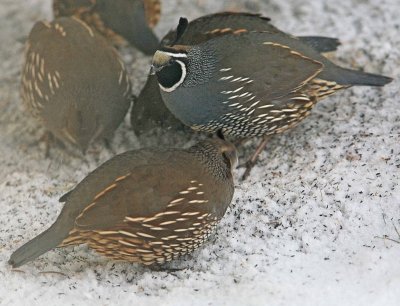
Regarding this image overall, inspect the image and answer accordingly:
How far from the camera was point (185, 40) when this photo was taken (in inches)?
204

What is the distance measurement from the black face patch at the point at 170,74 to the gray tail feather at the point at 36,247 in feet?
3.84

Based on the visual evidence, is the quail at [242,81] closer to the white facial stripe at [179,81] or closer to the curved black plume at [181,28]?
the white facial stripe at [179,81]

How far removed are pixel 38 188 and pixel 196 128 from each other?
111cm

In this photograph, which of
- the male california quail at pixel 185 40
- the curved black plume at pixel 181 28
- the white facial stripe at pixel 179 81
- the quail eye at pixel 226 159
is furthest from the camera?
the male california quail at pixel 185 40

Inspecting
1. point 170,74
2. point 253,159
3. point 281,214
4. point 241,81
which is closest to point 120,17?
point 170,74

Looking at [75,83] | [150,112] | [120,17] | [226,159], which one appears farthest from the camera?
[120,17]

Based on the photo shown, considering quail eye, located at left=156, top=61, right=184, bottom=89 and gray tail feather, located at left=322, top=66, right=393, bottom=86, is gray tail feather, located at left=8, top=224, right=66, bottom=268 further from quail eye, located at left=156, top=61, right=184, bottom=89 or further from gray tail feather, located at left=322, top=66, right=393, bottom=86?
gray tail feather, located at left=322, top=66, right=393, bottom=86

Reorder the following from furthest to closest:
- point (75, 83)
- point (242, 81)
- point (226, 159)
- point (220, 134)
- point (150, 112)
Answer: point (150, 112)
point (75, 83)
point (220, 134)
point (242, 81)
point (226, 159)

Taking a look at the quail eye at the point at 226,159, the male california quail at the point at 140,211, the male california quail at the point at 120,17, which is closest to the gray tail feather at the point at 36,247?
the male california quail at the point at 140,211

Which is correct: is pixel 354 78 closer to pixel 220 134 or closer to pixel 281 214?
pixel 220 134

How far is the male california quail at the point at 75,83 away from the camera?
5.00 meters

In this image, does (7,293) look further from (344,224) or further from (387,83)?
(387,83)

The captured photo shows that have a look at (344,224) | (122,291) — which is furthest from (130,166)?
(344,224)

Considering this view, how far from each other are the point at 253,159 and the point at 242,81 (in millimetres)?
581
